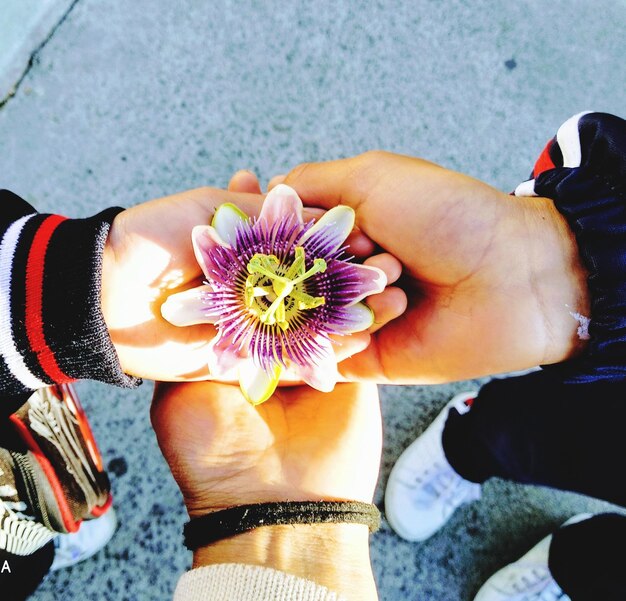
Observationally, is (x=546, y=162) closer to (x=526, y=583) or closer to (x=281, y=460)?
(x=281, y=460)

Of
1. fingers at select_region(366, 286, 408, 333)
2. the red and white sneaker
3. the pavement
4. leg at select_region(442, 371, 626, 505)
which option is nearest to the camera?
fingers at select_region(366, 286, 408, 333)

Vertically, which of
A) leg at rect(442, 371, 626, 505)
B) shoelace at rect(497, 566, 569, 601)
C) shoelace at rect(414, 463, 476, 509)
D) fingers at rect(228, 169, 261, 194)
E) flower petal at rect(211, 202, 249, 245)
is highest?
flower petal at rect(211, 202, 249, 245)

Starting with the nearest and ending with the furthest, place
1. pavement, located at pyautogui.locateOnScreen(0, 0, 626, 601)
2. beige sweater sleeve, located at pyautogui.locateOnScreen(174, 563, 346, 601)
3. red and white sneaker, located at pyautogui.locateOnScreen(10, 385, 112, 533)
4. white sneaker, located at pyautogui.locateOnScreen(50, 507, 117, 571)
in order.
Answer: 1. beige sweater sleeve, located at pyautogui.locateOnScreen(174, 563, 346, 601)
2. red and white sneaker, located at pyautogui.locateOnScreen(10, 385, 112, 533)
3. white sneaker, located at pyautogui.locateOnScreen(50, 507, 117, 571)
4. pavement, located at pyautogui.locateOnScreen(0, 0, 626, 601)

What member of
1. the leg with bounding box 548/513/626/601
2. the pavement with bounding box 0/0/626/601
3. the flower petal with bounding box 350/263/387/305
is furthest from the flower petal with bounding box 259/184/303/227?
the leg with bounding box 548/513/626/601

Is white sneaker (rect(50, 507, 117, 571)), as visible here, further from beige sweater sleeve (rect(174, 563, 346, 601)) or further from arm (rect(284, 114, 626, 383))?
arm (rect(284, 114, 626, 383))

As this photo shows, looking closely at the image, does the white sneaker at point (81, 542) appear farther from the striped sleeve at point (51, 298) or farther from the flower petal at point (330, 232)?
the flower petal at point (330, 232)

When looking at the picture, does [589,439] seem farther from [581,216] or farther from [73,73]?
[73,73]

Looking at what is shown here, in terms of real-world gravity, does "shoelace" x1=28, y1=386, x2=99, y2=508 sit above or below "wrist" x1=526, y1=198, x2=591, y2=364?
below
